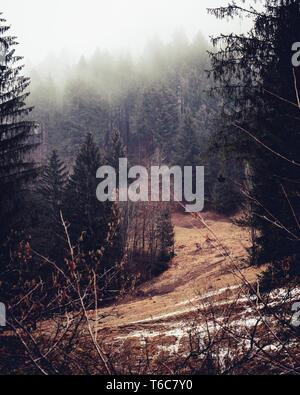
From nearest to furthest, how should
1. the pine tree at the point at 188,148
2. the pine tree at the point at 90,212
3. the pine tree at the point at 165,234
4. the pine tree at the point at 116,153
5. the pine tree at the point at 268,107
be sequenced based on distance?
the pine tree at the point at 268,107, the pine tree at the point at 90,212, the pine tree at the point at 165,234, the pine tree at the point at 116,153, the pine tree at the point at 188,148

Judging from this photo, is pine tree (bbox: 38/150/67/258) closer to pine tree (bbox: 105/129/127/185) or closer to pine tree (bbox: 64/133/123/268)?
pine tree (bbox: 64/133/123/268)

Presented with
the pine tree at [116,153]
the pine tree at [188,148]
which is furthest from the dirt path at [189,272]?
the pine tree at [116,153]

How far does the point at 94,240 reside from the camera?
50.3 feet

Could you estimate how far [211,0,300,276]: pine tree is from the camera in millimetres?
4895

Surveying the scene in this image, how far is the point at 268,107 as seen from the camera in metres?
5.42

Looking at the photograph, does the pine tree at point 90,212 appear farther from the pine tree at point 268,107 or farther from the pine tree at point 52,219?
the pine tree at point 268,107

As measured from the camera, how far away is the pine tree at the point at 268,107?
16.1 feet

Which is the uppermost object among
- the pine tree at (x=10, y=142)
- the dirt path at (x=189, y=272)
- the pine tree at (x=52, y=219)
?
the pine tree at (x=10, y=142)

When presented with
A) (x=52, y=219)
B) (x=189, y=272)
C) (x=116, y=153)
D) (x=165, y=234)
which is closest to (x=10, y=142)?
(x=52, y=219)

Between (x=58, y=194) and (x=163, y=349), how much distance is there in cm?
2143

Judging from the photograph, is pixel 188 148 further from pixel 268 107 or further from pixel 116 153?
pixel 268 107

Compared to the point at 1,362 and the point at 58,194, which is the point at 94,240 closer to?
the point at 58,194

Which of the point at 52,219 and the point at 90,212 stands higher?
the point at 90,212

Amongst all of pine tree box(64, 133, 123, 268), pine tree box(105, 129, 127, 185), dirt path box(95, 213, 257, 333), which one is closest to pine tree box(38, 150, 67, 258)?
pine tree box(64, 133, 123, 268)
